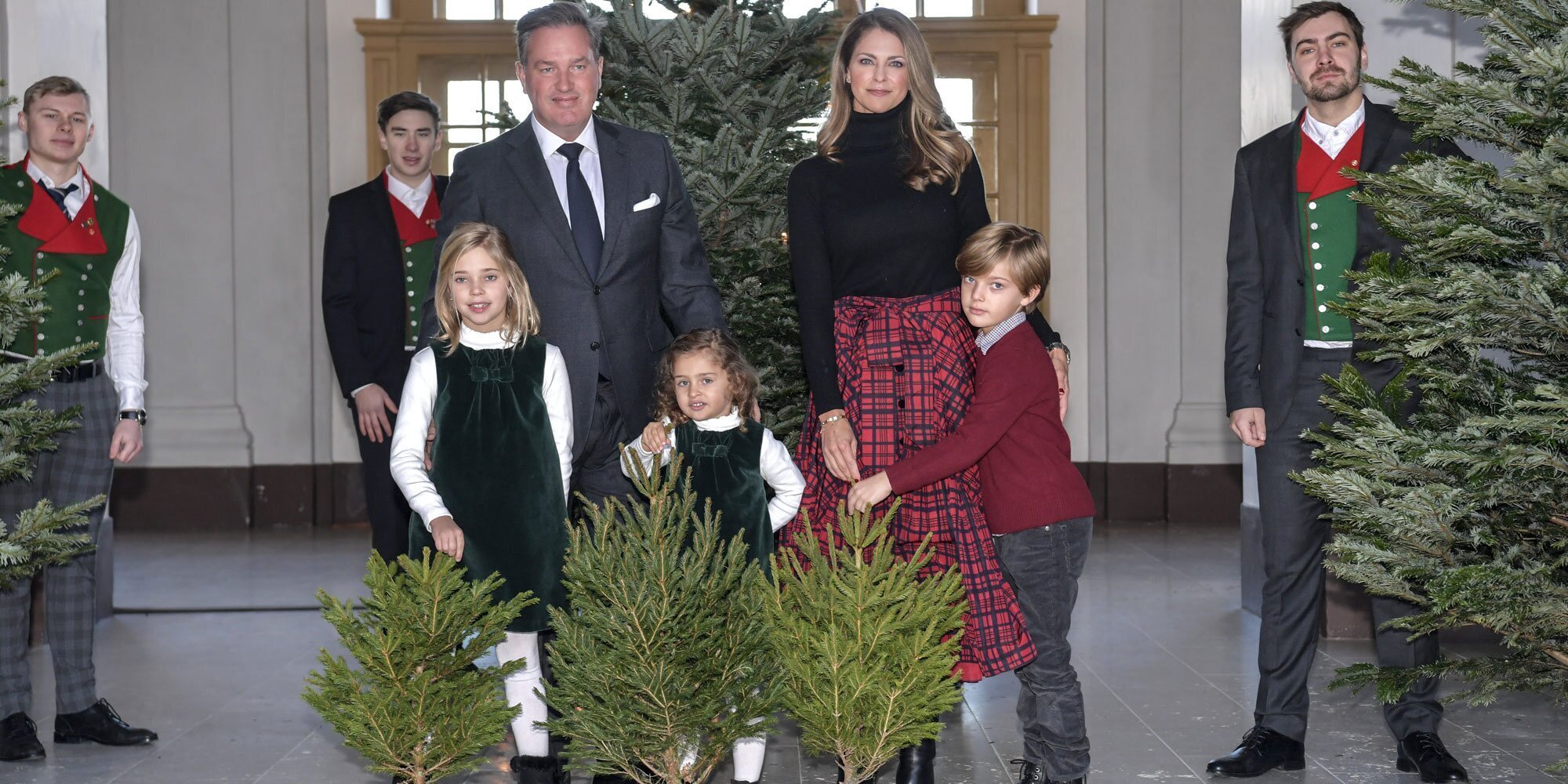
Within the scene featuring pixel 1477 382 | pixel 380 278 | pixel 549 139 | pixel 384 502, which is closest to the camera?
pixel 1477 382

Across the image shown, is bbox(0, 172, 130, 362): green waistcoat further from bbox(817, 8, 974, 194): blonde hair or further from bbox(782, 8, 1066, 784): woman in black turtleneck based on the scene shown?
bbox(817, 8, 974, 194): blonde hair

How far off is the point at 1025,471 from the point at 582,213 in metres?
1.22

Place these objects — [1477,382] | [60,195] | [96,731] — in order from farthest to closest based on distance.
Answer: [60,195]
[96,731]
[1477,382]

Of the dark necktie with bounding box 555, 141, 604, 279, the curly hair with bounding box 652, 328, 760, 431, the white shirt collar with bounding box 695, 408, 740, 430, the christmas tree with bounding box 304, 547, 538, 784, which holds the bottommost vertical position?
the christmas tree with bounding box 304, 547, 538, 784

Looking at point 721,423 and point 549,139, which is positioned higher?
point 549,139

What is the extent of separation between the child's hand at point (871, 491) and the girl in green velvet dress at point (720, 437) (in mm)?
308

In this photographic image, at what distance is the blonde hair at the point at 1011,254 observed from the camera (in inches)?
Result: 133

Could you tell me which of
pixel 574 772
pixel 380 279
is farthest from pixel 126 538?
pixel 574 772

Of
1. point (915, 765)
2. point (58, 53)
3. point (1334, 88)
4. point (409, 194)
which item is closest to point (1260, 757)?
point (915, 765)

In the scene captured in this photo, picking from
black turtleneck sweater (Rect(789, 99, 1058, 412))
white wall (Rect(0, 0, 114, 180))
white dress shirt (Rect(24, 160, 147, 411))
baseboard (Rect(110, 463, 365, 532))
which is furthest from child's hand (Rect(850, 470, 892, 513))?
baseboard (Rect(110, 463, 365, 532))

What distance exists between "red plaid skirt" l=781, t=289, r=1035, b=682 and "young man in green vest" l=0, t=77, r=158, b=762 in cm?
206

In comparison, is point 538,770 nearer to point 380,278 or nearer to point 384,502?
point 384,502

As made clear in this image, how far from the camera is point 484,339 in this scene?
345 centimetres

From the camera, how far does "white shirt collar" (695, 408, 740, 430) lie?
3.62 meters
